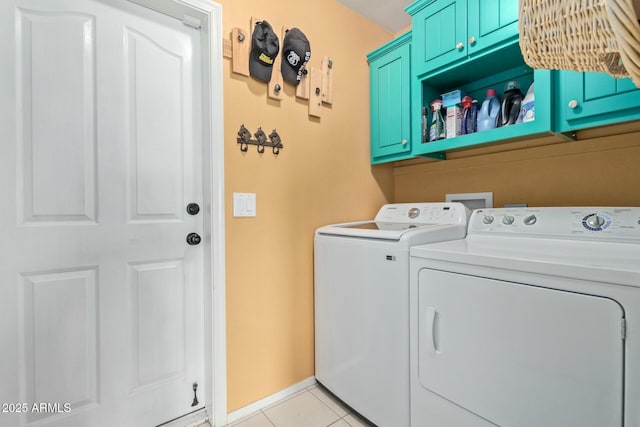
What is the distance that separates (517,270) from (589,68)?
0.59 m

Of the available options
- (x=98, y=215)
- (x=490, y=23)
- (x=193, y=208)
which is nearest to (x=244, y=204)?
(x=193, y=208)

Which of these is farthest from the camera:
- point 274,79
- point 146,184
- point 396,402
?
point 274,79

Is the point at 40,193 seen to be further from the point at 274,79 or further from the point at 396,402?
the point at 396,402

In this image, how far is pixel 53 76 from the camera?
3.88ft

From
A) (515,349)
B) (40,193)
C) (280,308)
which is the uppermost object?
(40,193)

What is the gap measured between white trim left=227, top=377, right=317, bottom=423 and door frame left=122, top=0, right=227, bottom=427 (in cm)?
6

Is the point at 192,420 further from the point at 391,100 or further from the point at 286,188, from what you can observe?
the point at 391,100

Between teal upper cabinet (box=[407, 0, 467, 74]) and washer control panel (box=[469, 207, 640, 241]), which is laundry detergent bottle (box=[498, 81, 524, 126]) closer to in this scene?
teal upper cabinet (box=[407, 0, 467, 74])

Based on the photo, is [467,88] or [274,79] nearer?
[274,79]

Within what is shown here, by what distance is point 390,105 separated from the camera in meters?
1.95

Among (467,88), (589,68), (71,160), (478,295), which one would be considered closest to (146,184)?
(71,160)

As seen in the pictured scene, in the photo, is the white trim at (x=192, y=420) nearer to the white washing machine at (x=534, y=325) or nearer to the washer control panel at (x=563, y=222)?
the white washing machine at (x=534, y=325)

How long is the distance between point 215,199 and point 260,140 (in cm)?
43

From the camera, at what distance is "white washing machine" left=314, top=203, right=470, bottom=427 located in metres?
1.25
